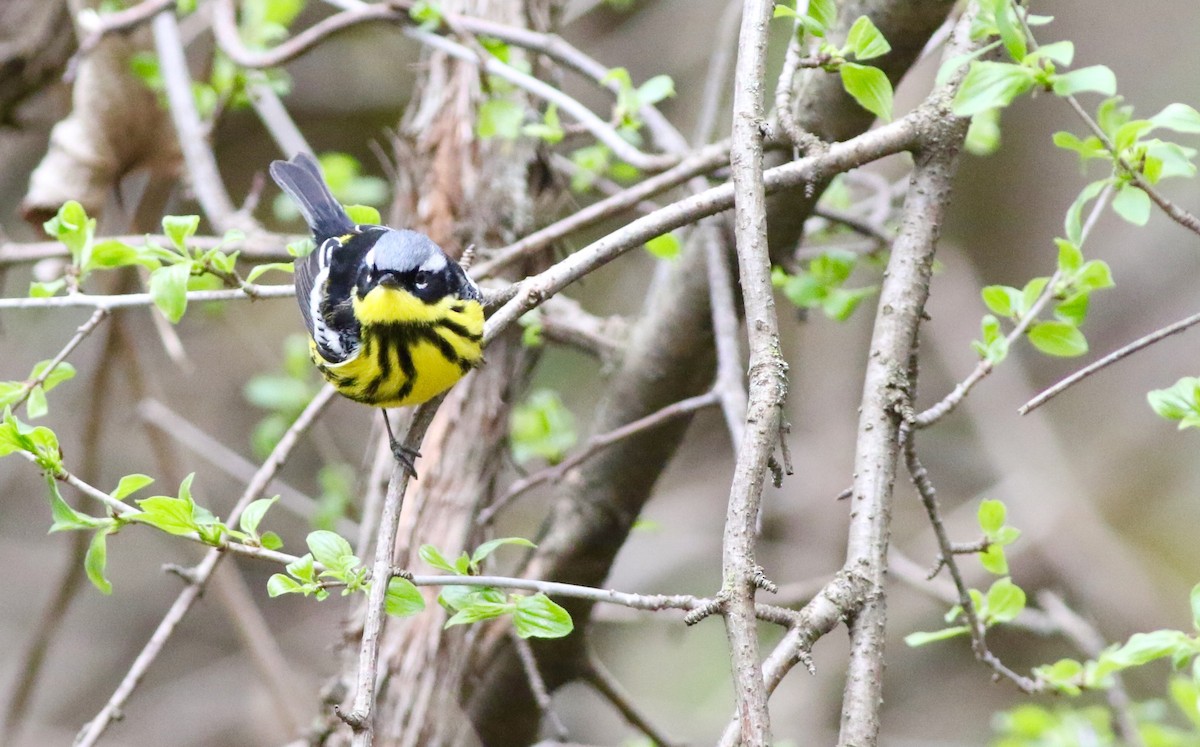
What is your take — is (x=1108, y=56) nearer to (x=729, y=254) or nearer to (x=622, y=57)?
(x=622, y=57)

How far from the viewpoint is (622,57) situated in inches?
266

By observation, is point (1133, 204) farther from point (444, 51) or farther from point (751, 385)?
point (444, 51)

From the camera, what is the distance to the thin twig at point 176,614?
200 cm

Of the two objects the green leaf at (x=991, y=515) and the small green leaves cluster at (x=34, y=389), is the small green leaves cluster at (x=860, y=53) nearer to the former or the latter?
the green leaf at (x=991, y=515)

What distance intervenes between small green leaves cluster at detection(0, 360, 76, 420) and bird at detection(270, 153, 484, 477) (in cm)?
55

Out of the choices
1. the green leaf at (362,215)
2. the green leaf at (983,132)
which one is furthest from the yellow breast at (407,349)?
Answer: the green leaf at (983,132)

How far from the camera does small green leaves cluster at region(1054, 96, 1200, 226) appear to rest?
1.64m

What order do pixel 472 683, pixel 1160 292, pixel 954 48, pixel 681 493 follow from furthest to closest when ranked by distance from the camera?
pixel 681 493, pixel 1160 292, pixel 472 683, pixel 954 48

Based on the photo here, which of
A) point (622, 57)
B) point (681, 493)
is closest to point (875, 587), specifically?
point (681, 493)

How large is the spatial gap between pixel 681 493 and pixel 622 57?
106 inches

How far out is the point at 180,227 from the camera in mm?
2004

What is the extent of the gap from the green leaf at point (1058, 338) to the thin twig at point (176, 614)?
1489mm

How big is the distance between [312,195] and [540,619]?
191 cm

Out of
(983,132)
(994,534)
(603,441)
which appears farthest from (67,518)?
(983,132)
